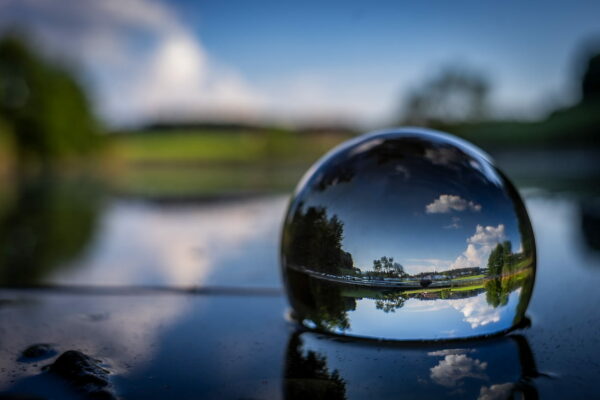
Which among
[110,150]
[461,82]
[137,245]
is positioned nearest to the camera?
[137,245]

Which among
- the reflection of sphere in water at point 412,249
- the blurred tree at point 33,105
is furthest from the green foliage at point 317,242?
the blurred tree at point 33,105

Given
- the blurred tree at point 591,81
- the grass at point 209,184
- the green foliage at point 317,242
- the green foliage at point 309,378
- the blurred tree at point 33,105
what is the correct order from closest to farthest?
the green foliage at point 309,378, the green foliage at point 317,242, the grass at point 209,184, the blurred tree at point 591,81, the blurred tree at point 33,105

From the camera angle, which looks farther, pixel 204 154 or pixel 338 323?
pixel 204 154

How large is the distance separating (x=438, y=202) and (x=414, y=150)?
0.35 metres

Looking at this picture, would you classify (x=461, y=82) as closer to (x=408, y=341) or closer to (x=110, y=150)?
(x=110, y=150)

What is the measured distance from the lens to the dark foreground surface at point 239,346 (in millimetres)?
1756

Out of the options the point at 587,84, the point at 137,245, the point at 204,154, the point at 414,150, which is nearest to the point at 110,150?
the point at 204,154

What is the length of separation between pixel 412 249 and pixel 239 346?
79 cm

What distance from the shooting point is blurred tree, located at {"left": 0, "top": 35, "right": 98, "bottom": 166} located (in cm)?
3278

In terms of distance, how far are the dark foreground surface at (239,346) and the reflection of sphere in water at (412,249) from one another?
0.27 ft

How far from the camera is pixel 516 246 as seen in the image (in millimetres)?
2293

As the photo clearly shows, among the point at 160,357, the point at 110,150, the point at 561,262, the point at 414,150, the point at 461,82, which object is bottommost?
the point at 160,357

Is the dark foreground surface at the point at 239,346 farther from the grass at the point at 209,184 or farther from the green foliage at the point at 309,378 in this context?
the grass at the point at 209,184

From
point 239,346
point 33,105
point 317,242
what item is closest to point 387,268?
point 317,242
